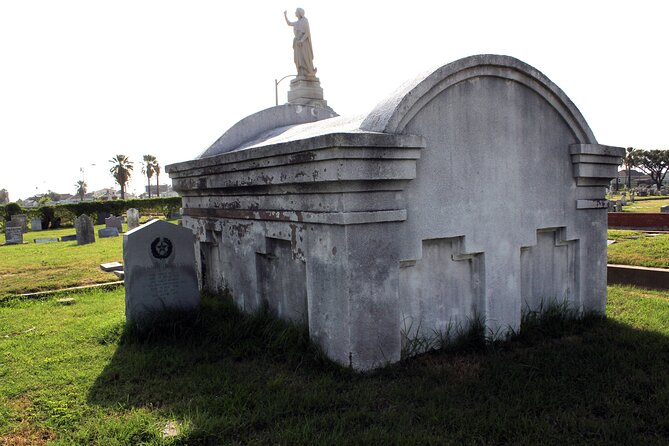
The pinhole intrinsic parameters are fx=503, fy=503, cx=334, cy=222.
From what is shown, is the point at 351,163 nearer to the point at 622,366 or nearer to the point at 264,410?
the point at 264,410

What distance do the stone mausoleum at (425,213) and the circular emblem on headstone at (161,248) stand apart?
0.81 meters

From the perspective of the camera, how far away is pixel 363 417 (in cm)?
354

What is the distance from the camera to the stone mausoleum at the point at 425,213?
4328mm

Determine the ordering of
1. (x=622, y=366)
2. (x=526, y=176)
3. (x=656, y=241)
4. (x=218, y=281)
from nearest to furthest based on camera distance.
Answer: (x=622, y=366) → (x=526, y=176) → (x=218, y=281) → (x=656, y=241)

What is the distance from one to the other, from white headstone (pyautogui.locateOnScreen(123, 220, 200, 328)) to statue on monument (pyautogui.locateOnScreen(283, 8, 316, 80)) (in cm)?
461

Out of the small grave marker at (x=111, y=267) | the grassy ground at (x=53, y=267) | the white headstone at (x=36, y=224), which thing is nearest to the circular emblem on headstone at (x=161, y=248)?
the grassy ground at (x=53, y=267)

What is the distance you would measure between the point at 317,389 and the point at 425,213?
186 cm

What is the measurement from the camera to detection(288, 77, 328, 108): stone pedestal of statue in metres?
9.33

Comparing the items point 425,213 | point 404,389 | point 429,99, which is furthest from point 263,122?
point 404,389

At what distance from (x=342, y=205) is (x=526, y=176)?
92.9 inches

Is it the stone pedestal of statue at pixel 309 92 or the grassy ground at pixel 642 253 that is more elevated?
the stone pedestal of statue at pixel 309 92

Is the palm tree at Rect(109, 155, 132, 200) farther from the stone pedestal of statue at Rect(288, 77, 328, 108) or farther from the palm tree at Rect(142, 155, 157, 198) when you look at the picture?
the stone pedestal of statue at Rect(288, 77, 328, 108)

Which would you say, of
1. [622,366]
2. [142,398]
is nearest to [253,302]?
[142,398]

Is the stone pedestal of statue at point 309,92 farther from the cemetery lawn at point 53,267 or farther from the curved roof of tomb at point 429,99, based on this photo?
the cemetery lawn at point 53,267
